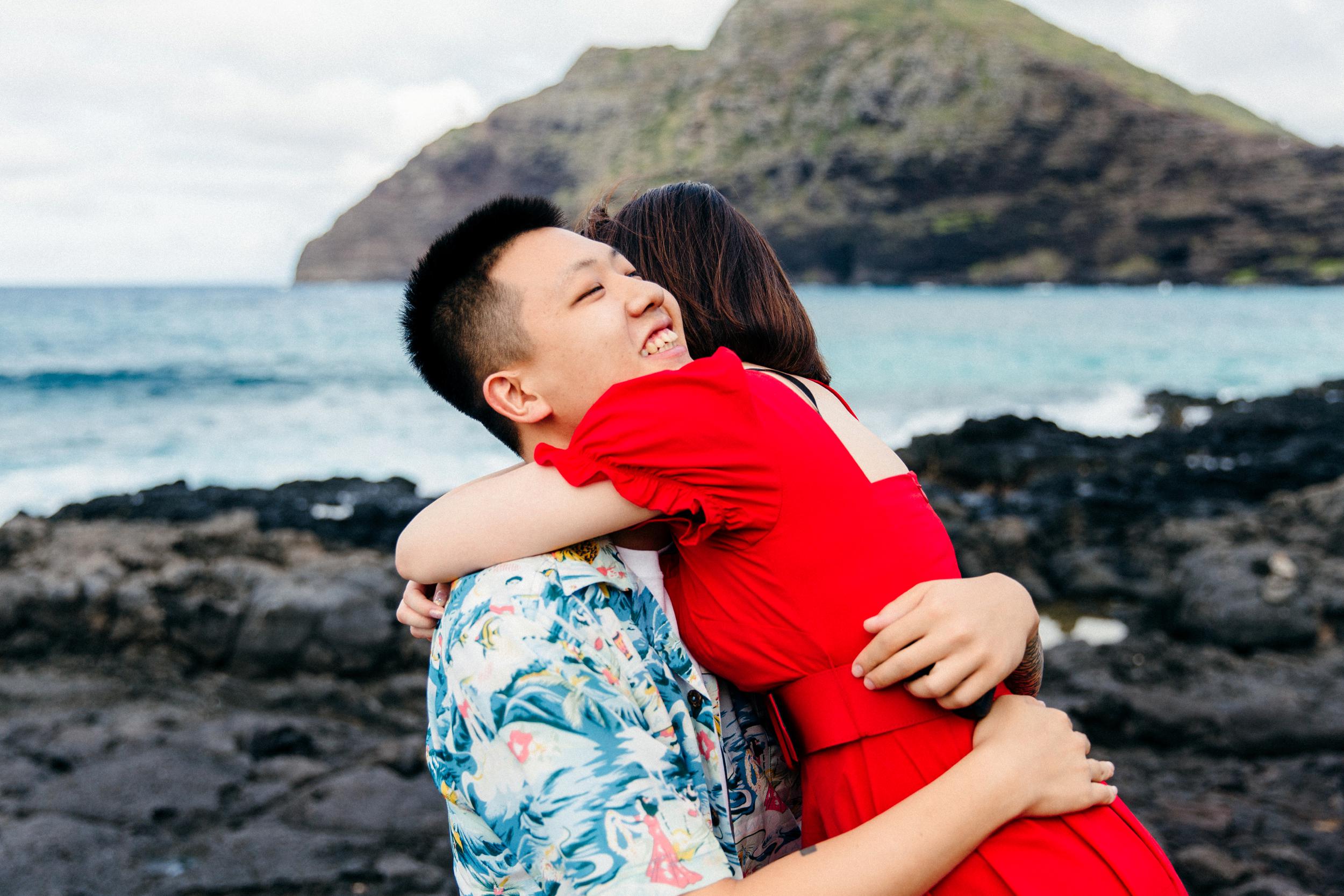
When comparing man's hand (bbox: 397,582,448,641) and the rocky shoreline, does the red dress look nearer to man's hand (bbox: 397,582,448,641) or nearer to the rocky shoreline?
man's hand (bbox: 397,582,448,641)

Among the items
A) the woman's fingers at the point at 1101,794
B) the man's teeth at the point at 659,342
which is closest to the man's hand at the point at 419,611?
the man's teeth at the point at 659,342

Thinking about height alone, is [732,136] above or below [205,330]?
above

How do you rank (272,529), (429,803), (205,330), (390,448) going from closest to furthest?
(429,803) < (272,529) < (390,448) < (205,330)

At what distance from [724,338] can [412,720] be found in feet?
13.6

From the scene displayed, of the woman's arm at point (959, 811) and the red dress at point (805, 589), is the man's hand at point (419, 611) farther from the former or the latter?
the woman's arm at point (959, 811)

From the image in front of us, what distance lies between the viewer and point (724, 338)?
5.57 ft

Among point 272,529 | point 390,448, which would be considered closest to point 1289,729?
point 272,529

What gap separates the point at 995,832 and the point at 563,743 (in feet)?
1.99

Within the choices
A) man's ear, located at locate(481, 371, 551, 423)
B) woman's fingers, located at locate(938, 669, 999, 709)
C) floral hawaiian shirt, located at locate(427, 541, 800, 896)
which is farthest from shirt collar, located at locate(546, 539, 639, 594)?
woman's fingers, located at locate(938, 669, 999, 709)

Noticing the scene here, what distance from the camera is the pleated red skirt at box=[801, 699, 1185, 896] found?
1.21m

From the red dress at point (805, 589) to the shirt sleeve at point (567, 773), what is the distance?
27 centimetres

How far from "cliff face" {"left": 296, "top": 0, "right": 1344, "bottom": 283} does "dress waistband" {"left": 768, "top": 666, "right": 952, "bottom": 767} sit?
190ft

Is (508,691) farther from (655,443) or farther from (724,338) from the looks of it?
(724,338)

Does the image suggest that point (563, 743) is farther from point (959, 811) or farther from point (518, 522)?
point (959, 811)
